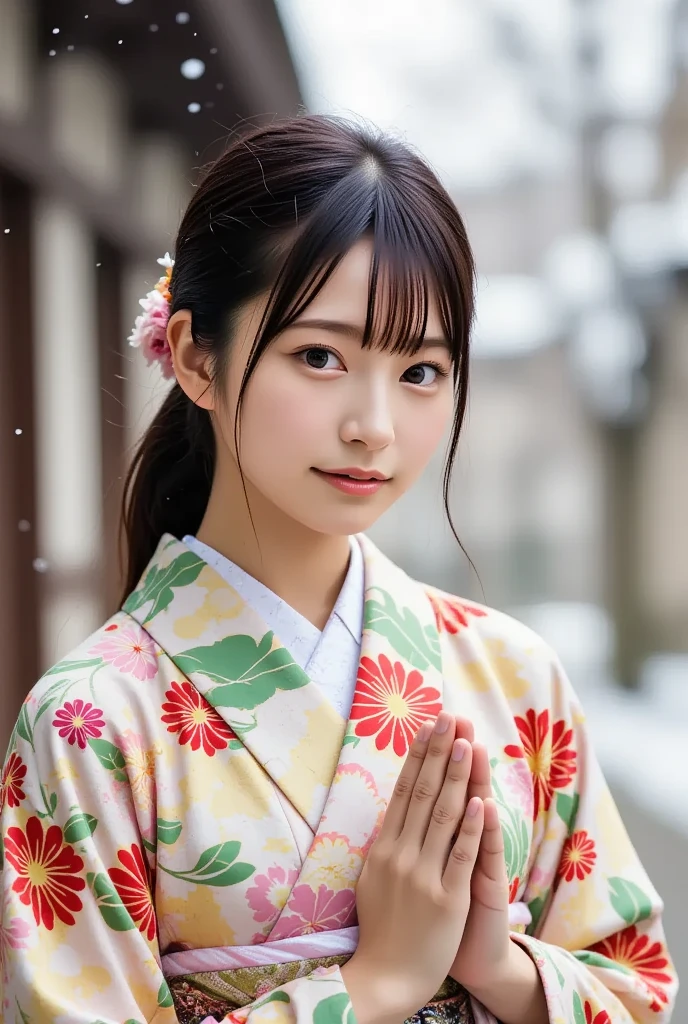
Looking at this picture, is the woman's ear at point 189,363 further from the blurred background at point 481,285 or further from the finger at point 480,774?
the finger at point 480,774

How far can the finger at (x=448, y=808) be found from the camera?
43.9 inches

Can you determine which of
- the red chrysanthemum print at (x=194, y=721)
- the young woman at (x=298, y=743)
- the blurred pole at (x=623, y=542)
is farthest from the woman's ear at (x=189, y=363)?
the blurred pole at (x=623, y=542)

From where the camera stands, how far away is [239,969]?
1145 mm

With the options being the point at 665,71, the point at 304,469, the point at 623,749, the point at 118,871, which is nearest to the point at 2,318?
the point at 304,469

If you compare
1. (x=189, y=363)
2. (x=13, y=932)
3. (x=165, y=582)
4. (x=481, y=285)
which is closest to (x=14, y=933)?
(x=13, y=932)

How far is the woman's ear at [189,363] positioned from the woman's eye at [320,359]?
155 mm

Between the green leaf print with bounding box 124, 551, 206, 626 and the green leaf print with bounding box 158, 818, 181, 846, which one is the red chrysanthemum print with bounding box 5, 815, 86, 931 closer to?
the green leaf print with bounding box 158, 818, 181, 846

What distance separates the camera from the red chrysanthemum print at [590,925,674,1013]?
1.31 meters

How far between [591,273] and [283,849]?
4078 mm

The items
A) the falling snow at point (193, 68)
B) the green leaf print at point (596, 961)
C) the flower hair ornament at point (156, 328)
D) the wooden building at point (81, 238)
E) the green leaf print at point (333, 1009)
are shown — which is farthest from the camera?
the falling snow at point (193, 68)

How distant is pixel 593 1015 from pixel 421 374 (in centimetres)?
76

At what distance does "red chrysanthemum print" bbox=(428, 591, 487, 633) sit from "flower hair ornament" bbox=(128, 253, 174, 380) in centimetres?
47

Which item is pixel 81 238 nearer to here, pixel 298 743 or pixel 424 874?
pixel 298 743

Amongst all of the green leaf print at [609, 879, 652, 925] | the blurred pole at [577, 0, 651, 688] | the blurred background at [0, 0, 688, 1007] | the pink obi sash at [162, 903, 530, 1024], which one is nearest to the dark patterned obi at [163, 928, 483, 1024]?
the pink obi sash at [162, 903, 530, 1024]
